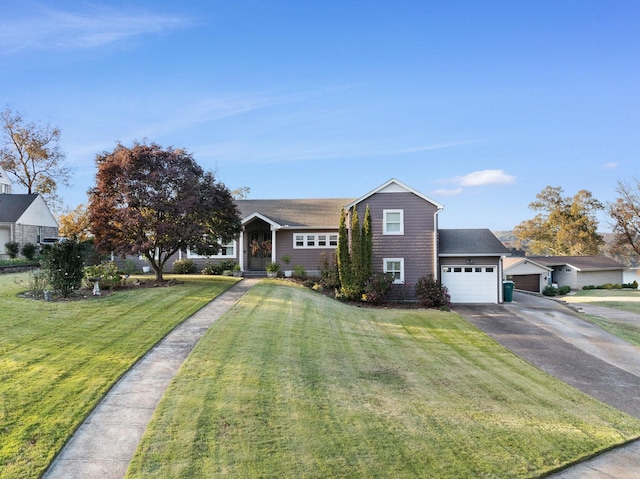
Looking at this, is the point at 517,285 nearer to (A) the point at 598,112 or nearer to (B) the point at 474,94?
(A) the point at 598,112

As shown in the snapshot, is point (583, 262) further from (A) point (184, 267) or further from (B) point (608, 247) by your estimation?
(A) point (184, 267)

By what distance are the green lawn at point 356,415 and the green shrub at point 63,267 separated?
6.43 metres

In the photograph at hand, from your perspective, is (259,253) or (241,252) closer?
(241,252)

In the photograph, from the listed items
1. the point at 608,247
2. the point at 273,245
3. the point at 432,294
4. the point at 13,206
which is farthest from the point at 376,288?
the point at 608,247

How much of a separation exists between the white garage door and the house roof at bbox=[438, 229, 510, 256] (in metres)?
0.90

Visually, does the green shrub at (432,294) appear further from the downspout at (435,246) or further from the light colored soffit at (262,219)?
the light colored soffit at (262,219)

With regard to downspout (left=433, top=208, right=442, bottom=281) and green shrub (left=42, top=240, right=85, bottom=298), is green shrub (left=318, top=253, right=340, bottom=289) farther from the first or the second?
green shrub (left=42, top=240, right=85, bottom=298)

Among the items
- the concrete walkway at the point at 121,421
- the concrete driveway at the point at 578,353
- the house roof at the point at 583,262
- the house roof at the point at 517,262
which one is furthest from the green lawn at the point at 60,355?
the house roof at the point at 583,262

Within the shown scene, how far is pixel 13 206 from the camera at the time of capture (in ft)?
102

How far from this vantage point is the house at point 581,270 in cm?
3725

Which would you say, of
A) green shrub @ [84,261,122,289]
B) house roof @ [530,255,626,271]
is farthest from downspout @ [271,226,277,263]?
house roof @ [530,255,626,271]

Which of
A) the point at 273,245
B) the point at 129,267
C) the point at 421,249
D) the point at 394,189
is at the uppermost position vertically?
the point at 394,189

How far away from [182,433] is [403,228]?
17.7m

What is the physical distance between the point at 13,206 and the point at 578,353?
39329mm
